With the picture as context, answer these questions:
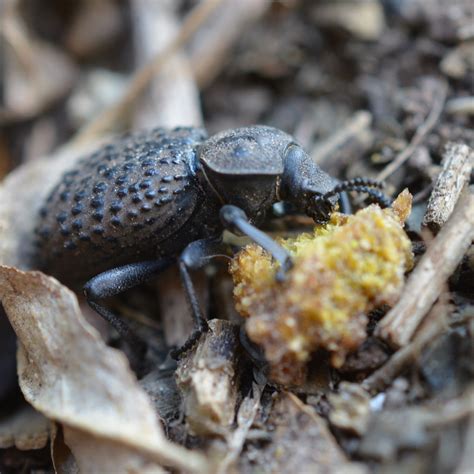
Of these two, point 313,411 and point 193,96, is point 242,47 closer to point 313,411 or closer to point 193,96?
point 193,96

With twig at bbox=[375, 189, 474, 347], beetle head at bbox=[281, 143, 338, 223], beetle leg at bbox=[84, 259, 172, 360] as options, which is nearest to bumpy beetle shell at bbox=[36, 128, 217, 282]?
beetle leg at bbox=[84, 259, 172, 360]

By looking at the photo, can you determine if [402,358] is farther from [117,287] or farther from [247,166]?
[117,287]

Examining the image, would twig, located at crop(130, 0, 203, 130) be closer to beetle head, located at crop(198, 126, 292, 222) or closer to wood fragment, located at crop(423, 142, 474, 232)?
beetle head, located at crop(198, 126, 292, 222)

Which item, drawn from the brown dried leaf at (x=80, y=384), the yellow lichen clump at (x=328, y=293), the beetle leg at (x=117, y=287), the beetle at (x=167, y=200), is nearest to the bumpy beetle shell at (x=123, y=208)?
the beetle at (x=167, y=200)

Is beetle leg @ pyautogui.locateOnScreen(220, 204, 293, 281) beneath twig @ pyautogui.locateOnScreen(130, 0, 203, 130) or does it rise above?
beneath

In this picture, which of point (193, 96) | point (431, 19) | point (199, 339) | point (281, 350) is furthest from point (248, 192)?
point (431, 19)
